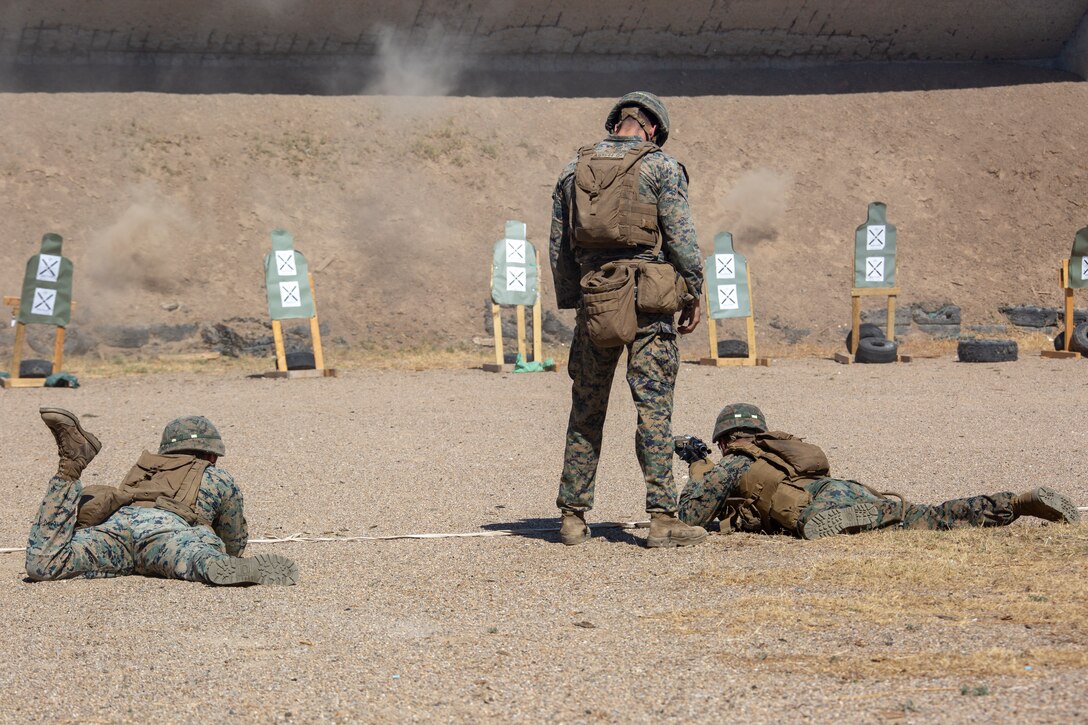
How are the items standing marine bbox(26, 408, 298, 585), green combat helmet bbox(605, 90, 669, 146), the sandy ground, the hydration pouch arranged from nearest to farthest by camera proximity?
standing marine bbox(26, 408, 298, 585) < the hydration pouch < green combat helmet bbox(605, 90, 669, 146) < the sandy ground

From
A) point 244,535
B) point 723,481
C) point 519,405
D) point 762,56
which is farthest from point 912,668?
point 762,56

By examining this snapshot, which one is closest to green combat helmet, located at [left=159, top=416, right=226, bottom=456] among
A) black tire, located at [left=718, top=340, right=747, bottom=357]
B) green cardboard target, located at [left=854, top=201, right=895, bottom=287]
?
black tire, located at [left=718, top=340, right=747, bottom=357]

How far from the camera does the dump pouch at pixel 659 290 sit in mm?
5840

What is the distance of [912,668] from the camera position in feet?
12.5

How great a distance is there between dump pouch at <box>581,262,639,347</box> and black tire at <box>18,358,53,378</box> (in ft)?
37.9

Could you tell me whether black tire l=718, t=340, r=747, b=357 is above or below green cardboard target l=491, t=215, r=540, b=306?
below

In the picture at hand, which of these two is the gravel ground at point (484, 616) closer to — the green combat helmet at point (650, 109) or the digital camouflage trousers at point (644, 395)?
the digital camouflage trousers at point (644, 395)

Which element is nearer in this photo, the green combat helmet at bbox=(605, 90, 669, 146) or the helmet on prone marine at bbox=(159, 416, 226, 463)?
the helmet on prone marine at bbox=(159, 416, 226, 463)

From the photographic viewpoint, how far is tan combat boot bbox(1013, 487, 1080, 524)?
581cm

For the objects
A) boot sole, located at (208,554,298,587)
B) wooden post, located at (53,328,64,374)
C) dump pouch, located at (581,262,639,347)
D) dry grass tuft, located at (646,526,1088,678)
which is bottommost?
dry grass tuft, located at (646,526,1088,678)

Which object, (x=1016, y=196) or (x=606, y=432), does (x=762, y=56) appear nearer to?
(x=1016, y=196)

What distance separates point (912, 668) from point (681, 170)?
2936 mm

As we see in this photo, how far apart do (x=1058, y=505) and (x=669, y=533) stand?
1743mm

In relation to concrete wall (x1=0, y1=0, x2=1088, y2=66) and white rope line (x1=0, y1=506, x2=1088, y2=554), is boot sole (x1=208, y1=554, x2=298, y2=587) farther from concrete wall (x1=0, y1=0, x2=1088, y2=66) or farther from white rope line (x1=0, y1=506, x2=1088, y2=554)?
concrete wall (x1=0, y1=0, x2=1088, y2=66)
